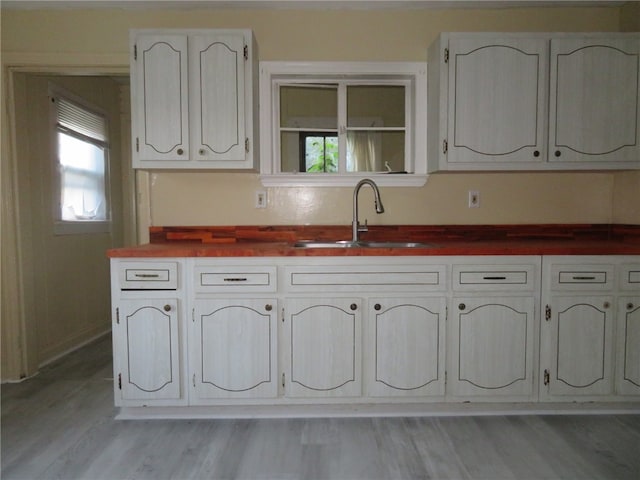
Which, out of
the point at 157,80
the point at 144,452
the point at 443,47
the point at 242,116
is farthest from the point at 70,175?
the point at 443,47

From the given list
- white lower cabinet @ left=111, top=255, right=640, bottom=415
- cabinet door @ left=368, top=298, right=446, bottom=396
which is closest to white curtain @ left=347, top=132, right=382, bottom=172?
white lower cabinet @ left=111, top=255, right=640, bottom=415

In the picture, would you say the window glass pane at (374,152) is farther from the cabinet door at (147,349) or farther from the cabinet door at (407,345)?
the cabinet door at (147,349)

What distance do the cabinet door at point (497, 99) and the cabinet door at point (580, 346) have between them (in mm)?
803

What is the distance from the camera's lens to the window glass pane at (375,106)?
2566 millimetres

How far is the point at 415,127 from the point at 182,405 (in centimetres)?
202

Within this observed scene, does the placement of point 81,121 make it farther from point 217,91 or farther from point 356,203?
point 356,203

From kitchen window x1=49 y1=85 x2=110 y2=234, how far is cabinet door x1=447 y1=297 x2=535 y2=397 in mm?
2840

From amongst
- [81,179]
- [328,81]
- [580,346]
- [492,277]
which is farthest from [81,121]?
[580,346]

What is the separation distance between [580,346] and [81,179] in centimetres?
359

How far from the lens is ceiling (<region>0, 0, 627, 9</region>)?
2396 millimetres

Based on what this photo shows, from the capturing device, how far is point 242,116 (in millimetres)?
2172

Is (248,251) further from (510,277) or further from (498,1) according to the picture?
(498,1)

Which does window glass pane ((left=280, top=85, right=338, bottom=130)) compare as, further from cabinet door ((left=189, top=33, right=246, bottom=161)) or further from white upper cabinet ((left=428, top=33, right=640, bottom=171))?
white upper cabinet ((left=428, top=33, right=640, bottom=171))

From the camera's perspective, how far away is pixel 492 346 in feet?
6.53
